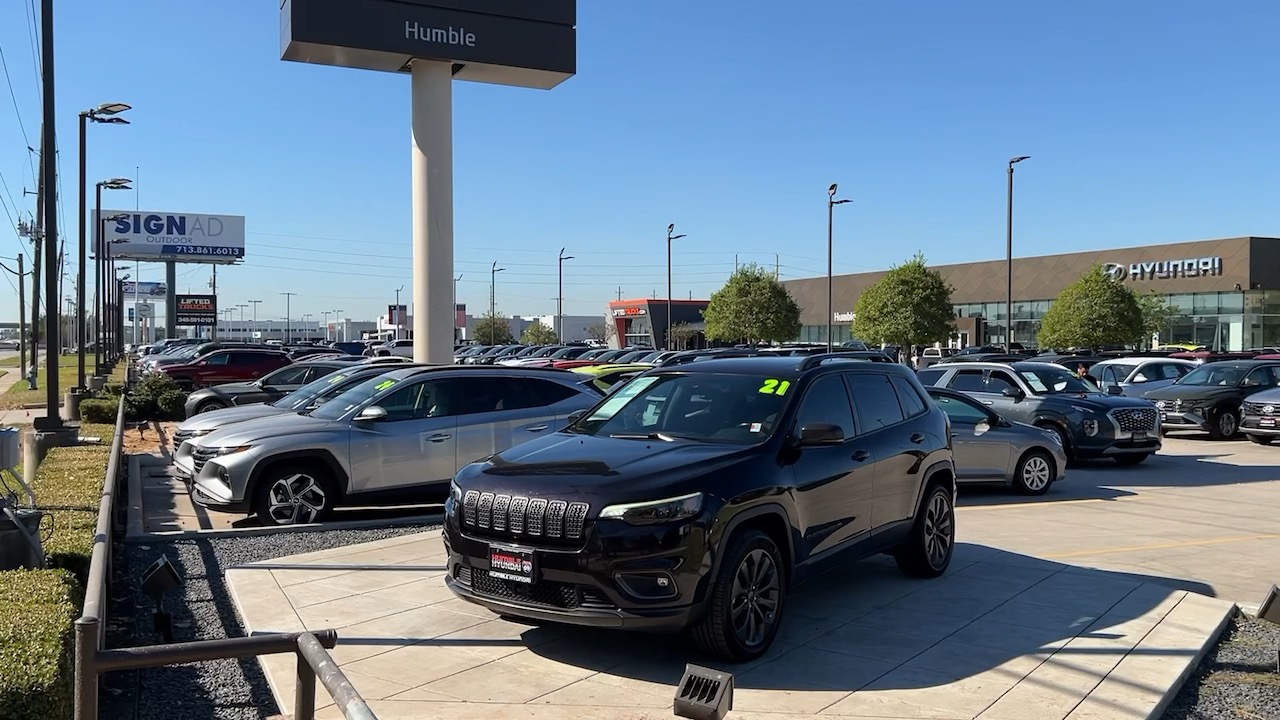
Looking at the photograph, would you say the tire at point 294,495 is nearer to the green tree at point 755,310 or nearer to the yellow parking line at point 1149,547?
the yellow parking line at point 1149,547

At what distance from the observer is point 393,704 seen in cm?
545

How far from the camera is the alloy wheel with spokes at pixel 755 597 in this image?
5992 mm

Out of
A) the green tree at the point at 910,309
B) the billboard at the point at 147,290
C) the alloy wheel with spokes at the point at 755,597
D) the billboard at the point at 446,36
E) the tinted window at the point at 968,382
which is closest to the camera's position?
the alloy wheel with spokes at the point at 755,597

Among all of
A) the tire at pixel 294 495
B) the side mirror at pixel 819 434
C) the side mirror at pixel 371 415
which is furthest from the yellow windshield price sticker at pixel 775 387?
the tire at pixel 294 495

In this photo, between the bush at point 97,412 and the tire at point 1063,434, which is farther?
the bush at point 97,412

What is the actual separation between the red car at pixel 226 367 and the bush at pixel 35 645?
24.3 m

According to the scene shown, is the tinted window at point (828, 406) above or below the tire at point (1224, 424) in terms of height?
above

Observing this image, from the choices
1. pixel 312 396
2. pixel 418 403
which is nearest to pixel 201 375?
pixel 312 396

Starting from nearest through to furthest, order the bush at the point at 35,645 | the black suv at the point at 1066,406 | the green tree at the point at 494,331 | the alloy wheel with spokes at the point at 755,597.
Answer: the bush at the point at 35,645, the alloy wheel with spokes at the point at 755,597, the black suv at the point at 1066,406, the green tree at the point at 494,331

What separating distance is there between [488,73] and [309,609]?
17988mm

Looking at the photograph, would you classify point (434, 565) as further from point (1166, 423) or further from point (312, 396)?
point (1166, 423)

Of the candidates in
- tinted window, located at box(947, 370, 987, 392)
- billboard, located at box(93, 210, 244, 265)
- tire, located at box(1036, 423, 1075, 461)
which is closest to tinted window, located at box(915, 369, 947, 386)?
tinted window, located at box(947, 370, 987, 392)

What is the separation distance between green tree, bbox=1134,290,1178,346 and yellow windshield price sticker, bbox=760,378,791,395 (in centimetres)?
5360

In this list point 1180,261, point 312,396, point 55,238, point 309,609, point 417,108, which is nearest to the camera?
point 309,609
